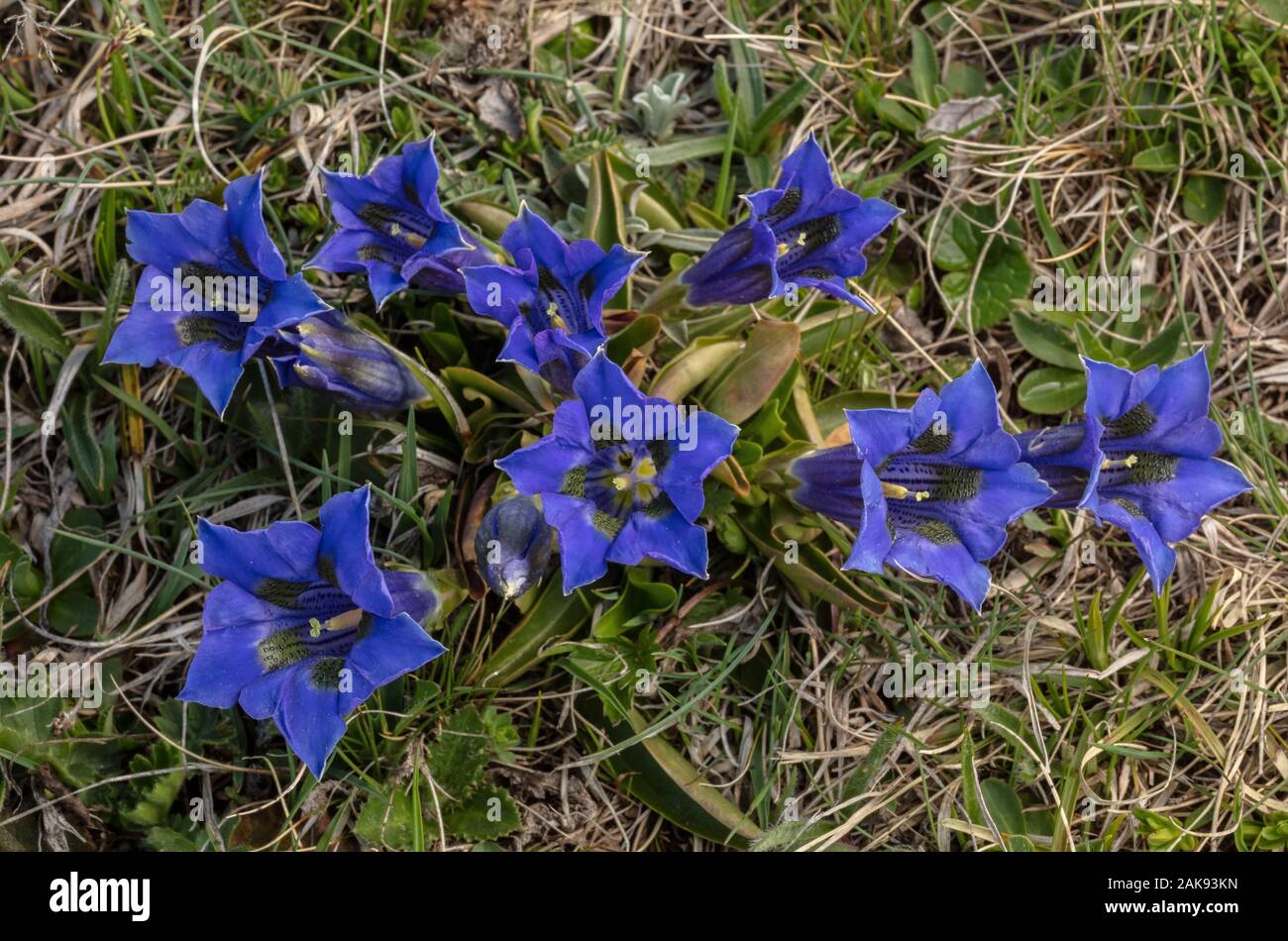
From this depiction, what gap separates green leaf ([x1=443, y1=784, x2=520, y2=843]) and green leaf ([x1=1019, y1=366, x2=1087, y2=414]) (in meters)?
1.68

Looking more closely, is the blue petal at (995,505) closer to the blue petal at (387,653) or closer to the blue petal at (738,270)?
the blue petal at (738,270)

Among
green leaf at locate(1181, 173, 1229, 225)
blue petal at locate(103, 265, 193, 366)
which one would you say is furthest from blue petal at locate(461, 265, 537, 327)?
green leaf at locate(1181, 173, 1229, 225)

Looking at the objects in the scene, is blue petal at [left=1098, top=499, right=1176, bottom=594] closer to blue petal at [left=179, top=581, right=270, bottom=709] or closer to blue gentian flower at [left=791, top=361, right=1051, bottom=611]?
blue gentian flower at [left=791, top=361, right=1051, bottom=611]

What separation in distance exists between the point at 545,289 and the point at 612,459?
1.32 feet

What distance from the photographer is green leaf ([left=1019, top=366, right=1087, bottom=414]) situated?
3.04 m

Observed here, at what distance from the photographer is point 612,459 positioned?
7.40 ft

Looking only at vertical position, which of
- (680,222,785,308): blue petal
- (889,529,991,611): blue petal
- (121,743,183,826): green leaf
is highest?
(680,222,785,308): blue petal

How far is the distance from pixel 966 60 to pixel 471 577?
6.89 feet

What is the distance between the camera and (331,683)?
7.09ft

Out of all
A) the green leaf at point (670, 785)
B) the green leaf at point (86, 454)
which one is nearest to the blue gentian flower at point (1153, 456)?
the green leaf at point (670, 785)

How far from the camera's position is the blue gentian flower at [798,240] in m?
2.41

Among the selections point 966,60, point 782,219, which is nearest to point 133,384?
point 782,219

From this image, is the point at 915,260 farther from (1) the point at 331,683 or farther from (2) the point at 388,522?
(1) the point at 331,683

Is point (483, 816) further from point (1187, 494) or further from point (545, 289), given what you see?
point (1187, 494)
